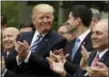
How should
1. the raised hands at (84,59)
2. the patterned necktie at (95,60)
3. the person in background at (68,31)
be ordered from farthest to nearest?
the person in background at (68,31) < the raised hands at (84,59) < the patterned necktie at (95,60)

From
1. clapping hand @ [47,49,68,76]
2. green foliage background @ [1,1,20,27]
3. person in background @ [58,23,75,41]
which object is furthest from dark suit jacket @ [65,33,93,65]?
green foliage background @ [1,1,20,27]

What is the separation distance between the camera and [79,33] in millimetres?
4477

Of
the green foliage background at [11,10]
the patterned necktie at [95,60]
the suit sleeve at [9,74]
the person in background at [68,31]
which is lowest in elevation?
the green foliage background at [11,10]

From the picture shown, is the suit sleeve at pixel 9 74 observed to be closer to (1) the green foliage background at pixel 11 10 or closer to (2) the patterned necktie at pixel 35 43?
(2) the patterned necktie at pixel 35 43

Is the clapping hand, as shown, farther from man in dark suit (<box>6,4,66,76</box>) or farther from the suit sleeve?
the suit sleeve

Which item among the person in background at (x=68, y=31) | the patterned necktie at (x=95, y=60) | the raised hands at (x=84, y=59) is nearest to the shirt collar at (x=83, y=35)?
the person in background at (x=68, y=31)

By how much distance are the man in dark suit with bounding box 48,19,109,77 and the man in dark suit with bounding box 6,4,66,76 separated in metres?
0.18

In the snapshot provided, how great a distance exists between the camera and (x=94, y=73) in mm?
3279

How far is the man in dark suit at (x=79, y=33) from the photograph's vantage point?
425 centimetres

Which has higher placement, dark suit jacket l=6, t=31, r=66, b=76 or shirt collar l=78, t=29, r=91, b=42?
shirt collar l=78, t=29, r=91, b=42

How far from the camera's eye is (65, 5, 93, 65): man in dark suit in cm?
425

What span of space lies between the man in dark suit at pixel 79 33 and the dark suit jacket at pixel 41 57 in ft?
0.42

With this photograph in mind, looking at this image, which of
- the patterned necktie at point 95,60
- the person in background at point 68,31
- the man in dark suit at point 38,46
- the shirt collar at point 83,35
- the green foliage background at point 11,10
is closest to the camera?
the patterned necktie at point 95,60

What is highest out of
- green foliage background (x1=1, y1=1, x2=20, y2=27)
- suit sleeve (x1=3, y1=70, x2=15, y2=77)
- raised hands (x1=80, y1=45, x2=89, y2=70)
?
raised hands (x1=80, y1=45, x2=89, y2=70)
